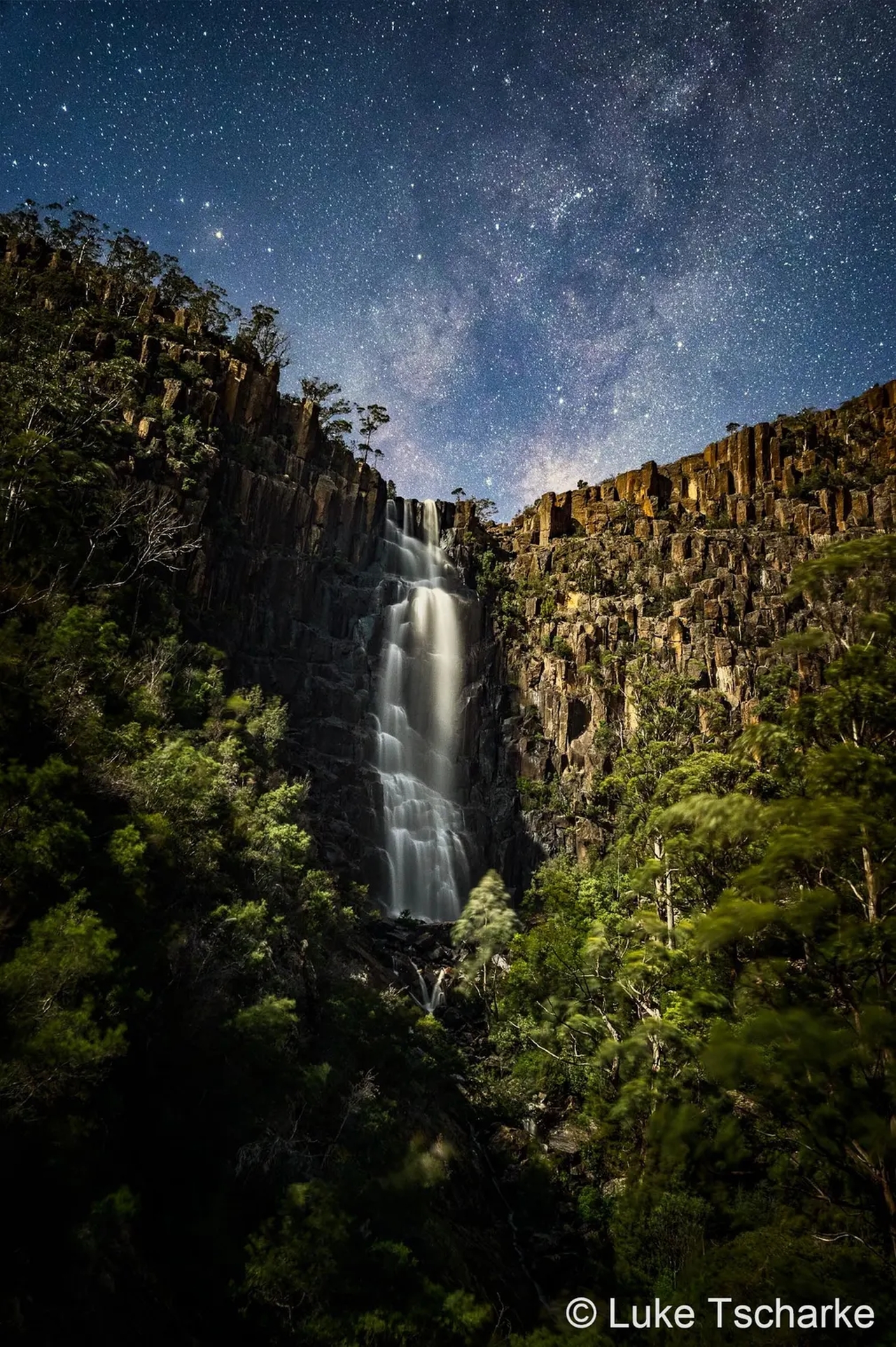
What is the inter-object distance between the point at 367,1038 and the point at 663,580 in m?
54.1

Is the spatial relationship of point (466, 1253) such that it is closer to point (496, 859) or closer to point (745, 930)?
point (745, 930)

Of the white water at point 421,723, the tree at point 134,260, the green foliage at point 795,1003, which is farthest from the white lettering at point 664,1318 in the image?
the tree at point 134,260

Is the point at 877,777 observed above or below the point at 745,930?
above

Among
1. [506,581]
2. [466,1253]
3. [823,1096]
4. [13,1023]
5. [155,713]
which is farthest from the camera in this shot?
[506,581]

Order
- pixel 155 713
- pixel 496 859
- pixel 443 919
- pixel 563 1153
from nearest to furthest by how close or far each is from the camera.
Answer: pixel 563 1153 → pixel 155 713 → pixel 443 919 → pixel 496 859

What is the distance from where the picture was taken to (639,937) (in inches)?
770

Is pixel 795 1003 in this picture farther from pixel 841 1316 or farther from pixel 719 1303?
pixel 719 1303

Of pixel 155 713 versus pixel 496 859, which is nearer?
pixel 155 713

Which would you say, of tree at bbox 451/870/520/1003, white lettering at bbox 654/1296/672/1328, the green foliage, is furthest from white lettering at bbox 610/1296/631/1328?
tree at bbox 451/870/520/1003

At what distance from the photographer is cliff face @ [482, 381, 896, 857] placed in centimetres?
5612

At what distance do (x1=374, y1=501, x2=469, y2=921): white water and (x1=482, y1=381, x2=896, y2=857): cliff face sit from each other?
19.9 ft

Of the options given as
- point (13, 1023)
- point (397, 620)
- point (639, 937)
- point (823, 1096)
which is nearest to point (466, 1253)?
point (639, 937)

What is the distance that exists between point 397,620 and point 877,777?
180 feet

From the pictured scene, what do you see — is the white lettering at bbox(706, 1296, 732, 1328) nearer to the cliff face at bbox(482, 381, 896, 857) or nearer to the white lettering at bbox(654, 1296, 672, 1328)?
the white lettering at bbox(654, 1296, 672, 1328)
